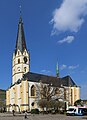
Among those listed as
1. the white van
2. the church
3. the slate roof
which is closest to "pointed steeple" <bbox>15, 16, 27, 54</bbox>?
the church

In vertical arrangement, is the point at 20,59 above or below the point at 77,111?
above

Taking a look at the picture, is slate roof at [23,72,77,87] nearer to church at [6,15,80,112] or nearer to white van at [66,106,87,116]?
church at [6,15,80,112]

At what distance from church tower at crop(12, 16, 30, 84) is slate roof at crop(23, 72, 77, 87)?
5.48 metres

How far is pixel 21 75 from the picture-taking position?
111812 mm

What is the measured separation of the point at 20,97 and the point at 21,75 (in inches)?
417

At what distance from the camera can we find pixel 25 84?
102 m

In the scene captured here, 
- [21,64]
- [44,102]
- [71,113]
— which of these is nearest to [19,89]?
[21,64]

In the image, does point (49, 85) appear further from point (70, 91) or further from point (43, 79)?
point (70, 91)

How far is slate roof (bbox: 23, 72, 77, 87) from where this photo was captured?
10725 centimetres

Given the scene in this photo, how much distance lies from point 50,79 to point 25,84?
16.9 m

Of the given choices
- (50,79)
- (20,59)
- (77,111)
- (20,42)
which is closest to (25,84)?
(20,59)

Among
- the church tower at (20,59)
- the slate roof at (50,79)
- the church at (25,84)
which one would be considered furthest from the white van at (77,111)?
the church tower at (20,59)

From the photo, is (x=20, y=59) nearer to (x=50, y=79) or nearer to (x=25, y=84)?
(x=50, y=79)

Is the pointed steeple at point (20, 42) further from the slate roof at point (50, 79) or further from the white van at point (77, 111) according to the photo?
the white van at point (77, 111)
